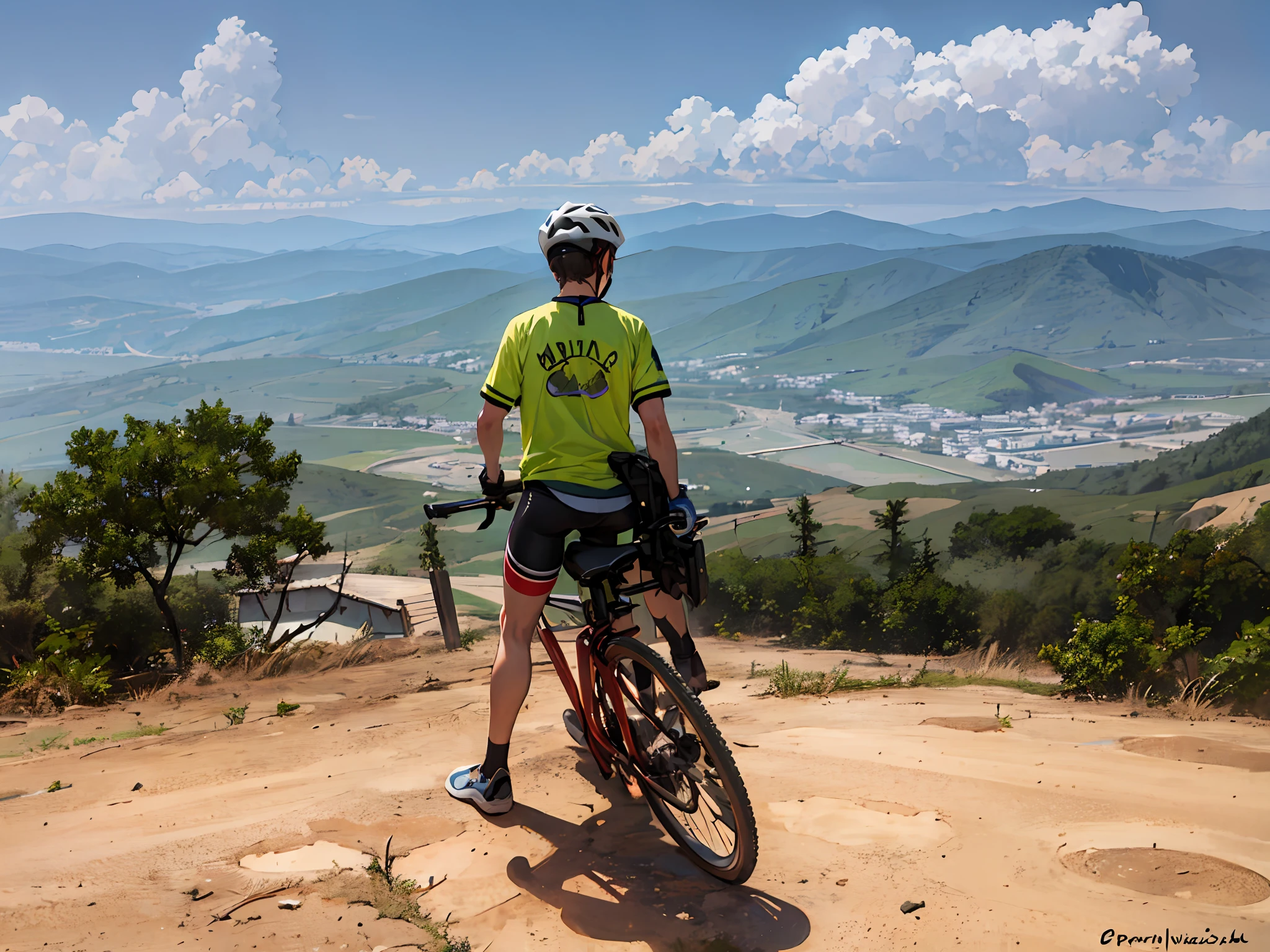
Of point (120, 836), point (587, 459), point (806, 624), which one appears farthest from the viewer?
point (806, 624)

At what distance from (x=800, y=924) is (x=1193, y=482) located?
62598mm

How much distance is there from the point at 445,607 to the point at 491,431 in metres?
10.9

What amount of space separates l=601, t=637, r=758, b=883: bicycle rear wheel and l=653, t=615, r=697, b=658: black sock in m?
0.15

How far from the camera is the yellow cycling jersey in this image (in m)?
3.59

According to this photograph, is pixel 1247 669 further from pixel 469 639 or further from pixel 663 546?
pixel 469 639

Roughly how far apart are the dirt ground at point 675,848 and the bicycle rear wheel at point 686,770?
0.14 meters

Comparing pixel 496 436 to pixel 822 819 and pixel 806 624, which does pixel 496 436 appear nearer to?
pixel 822 819

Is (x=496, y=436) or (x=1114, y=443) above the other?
(x=496, y=436)

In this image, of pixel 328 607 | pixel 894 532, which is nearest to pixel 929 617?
pixel 894 532

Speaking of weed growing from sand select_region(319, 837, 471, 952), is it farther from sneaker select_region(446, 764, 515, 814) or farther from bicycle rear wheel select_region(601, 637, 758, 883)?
bicycle rear wheel select_region(601, 637, 758, 883)

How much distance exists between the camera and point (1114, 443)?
160 meters

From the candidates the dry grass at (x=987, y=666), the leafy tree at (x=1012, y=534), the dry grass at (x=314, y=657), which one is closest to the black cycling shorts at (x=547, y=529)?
the dry grass at (x=987, y=666)

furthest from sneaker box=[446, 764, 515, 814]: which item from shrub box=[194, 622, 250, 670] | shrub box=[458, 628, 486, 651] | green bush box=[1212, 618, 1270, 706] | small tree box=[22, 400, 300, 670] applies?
small tree box=[22, 400, 300, 670]

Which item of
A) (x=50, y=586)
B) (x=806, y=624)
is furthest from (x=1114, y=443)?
(x=50, y=586)
